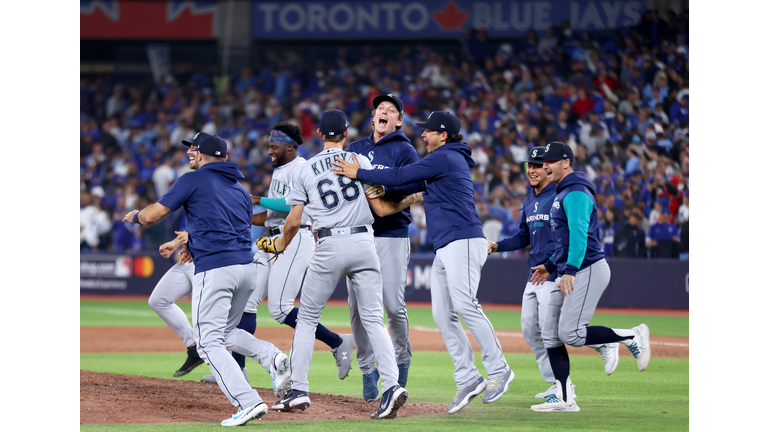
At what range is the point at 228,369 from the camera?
17.0 ft

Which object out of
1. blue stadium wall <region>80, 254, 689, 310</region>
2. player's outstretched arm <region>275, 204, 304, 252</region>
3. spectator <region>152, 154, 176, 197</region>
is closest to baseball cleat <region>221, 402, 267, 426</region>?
player's outstretched arm <region>275, 204, 304, 252</region>

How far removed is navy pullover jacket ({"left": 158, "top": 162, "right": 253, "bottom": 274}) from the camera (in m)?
5.29

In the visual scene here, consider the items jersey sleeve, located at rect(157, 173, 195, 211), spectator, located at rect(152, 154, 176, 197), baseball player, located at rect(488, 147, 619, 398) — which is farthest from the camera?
spectator, located at rect(152, 154, 176, 197)

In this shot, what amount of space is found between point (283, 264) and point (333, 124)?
1.53 m

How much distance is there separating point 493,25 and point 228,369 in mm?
20168

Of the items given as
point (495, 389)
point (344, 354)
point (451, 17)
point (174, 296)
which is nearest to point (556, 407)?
point (495, 389)

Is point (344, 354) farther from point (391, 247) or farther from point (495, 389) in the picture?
point (495, 389)

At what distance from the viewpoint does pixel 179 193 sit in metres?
5.24

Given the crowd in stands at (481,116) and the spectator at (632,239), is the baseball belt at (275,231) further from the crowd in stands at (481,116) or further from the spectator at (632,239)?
the spectator at (632,239)

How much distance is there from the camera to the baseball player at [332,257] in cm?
545

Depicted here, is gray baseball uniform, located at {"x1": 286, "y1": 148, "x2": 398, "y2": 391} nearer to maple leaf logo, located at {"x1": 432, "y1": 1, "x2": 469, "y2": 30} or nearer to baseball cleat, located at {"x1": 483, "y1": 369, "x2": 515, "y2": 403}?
baseball cleat, located at {"x1": 483, "y1": 369, "x2": 515, "y2": 403}

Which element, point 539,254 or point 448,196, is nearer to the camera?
point 448,196

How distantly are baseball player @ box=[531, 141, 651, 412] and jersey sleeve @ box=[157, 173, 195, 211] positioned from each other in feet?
8.92

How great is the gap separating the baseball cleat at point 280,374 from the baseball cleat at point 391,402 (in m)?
0.88
